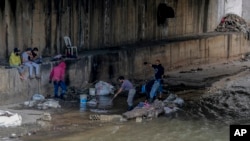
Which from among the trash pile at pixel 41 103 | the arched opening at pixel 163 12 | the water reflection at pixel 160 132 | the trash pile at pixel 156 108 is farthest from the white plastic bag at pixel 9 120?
the arched opening at pixel 163 12

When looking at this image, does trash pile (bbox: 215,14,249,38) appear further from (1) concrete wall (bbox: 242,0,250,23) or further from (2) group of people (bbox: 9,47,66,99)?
(2) group of people (bbox: 9,47,66,99)

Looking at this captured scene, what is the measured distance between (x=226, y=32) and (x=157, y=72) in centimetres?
1436

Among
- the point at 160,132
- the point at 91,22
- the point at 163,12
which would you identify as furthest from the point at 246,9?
the point at 160,132

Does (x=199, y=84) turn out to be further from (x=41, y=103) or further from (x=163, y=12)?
(x=41, y=103)

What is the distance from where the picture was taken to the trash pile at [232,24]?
4041cm

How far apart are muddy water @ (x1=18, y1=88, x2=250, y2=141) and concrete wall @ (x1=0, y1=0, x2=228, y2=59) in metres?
4.51

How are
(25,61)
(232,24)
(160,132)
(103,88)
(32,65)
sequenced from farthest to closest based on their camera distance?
(232,24) < (103,88) < (25,61) < (32,65) < (160,132)

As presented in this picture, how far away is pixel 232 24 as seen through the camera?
41.2 metres

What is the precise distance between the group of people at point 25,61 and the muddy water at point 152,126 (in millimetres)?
2367

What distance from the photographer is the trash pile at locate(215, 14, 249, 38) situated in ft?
133

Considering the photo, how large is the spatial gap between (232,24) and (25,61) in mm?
18157

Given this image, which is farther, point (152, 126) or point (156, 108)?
point (156, 108)

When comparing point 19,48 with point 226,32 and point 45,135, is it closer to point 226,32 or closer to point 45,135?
point 45,135

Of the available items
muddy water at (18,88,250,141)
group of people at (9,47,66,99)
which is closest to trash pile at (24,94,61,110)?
muddy water at (18,88,250,141)
